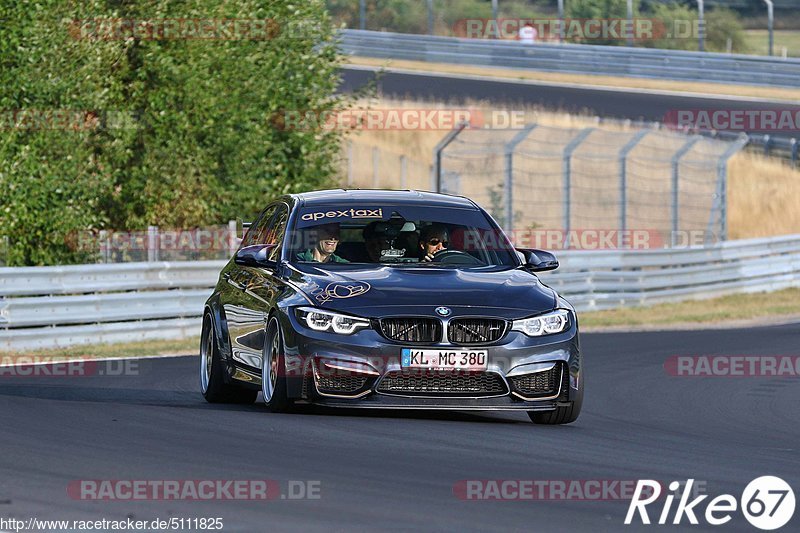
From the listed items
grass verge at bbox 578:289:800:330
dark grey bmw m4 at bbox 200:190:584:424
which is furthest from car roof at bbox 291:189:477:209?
grass verge at bbox 578:289:800:330

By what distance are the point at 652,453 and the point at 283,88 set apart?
19.0 m

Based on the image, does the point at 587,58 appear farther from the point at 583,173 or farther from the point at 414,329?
the point at 414,329

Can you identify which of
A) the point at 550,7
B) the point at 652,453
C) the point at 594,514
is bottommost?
the point at 550,7

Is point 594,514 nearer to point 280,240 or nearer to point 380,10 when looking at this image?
point 280,240

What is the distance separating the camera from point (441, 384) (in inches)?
415

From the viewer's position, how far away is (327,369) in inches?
414

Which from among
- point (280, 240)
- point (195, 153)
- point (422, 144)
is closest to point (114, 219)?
point (195, 153)

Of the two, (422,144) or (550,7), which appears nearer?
(422,144)

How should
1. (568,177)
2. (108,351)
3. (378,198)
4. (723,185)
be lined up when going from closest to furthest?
1. (378,198)
2. (108,351)
3. (568,177)
4. (723,185)

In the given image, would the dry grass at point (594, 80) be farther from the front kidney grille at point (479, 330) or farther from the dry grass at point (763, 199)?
the front kidney grille at point (479, 330)

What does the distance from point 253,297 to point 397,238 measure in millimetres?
1113

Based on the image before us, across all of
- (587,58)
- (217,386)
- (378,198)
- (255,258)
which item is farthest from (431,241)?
(587,58)

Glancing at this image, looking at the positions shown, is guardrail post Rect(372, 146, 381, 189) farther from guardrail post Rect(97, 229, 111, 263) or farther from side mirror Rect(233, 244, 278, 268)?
side mirror Rect(233, 244, 278, 268)

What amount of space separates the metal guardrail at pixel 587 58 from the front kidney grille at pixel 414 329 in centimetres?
3787
